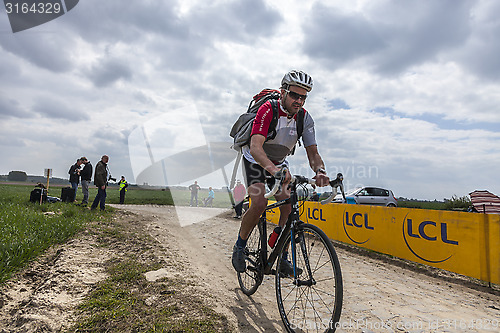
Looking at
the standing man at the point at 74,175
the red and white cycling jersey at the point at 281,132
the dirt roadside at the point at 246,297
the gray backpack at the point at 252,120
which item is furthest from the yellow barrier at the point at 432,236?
the standing man at the point at 74,175

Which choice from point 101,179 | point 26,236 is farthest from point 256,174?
point 101,179

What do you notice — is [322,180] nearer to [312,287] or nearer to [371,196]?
[312,287]

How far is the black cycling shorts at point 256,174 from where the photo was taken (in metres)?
3.46

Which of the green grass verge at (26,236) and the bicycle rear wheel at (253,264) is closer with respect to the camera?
the bicycle rear wheel at (253,264)

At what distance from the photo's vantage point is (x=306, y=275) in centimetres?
277

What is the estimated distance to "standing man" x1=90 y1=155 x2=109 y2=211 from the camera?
11.8m

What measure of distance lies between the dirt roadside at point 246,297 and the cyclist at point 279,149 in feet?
2.04

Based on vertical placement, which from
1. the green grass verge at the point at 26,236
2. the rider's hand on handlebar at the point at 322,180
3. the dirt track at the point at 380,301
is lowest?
the dirt track at the point at 380,301

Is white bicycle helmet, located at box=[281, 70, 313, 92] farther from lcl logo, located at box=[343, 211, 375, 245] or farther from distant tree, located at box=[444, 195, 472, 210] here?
distant tree, located at box=[444, 195, 472, 210]

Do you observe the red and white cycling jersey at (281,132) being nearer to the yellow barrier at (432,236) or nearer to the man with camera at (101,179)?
the yellow barrier at (432,236)

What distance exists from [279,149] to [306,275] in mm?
1462

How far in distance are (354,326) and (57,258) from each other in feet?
15.5

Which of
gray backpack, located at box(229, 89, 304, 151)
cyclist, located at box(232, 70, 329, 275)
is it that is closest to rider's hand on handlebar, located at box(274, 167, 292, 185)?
Answer: cyclist, located at box(232, 70, 329, 275)

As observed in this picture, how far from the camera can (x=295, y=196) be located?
300cm
